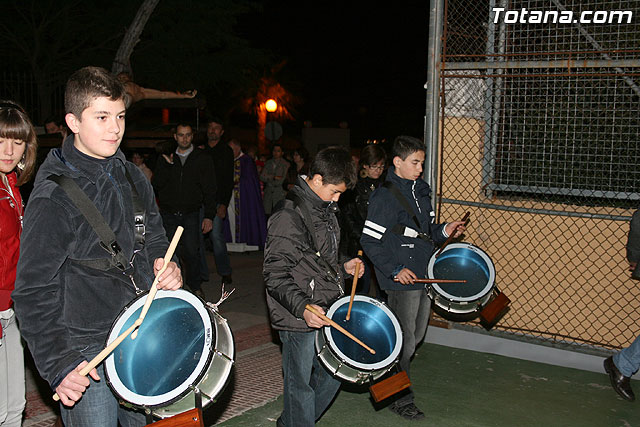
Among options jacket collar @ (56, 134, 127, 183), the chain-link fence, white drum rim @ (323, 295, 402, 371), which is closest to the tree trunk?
the chain-link fence

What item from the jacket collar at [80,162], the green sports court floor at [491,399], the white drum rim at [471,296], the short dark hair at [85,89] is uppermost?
the short dark hair at [85,89]

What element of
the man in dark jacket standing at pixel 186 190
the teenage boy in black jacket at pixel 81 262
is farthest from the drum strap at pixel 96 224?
the man in dark jacket standing at pixel 186 190

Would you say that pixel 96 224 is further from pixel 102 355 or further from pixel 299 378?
pixel 299 378

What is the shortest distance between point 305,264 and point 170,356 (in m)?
1.33

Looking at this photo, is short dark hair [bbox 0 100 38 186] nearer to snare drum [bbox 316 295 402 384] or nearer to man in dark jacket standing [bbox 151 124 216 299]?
snare drum [bbox 316 295 402 384]

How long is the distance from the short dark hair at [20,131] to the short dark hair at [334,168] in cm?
162

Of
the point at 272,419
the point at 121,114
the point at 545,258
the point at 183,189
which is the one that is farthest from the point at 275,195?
the point at 121,114

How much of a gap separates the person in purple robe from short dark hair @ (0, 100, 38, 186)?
7.51 metres

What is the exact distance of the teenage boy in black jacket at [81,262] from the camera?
251 centimetres

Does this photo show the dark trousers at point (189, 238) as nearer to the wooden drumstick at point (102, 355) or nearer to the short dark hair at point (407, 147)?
the short dark hair at point (407, 147)

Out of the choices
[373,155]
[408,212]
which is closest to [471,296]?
[408,212]

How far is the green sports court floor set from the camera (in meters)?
4.92

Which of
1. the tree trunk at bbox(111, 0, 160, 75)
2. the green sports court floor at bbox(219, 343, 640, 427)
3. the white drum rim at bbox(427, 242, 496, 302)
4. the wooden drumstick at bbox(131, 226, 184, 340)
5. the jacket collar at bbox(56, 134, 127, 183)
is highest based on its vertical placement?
the tree trunk at bbox(111, 0, 160, 75)

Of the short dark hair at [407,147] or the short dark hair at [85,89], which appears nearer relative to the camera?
the short dark hair at [85,89]
